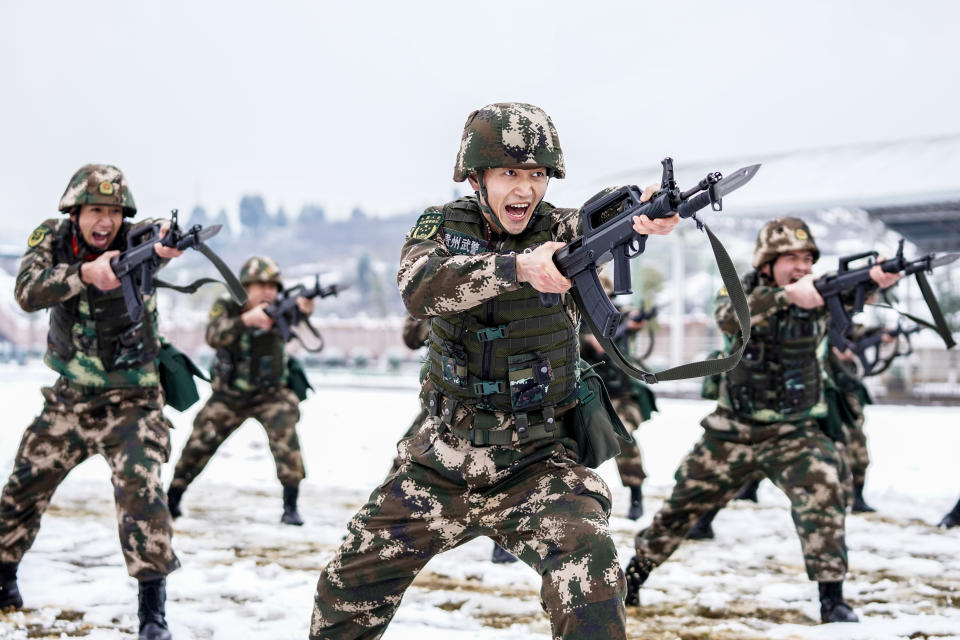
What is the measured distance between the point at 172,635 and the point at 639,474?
3.95 meters

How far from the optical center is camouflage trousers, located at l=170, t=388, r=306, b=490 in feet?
22.1

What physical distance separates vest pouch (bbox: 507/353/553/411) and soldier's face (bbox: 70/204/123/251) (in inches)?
97.5

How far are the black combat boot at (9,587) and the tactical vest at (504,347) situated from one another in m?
2.64

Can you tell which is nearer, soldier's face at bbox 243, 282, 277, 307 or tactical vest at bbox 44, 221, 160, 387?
tactical vest at bbox 44, 221, 160, 387

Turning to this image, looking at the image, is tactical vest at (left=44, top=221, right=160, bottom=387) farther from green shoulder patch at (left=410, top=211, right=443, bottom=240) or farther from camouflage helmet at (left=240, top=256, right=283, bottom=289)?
camouflage helmet at (left=240, top=256, right=283, bottom=289)

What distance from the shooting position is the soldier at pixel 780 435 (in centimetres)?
434

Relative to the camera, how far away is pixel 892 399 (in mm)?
17547

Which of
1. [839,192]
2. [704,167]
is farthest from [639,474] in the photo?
[704,167]

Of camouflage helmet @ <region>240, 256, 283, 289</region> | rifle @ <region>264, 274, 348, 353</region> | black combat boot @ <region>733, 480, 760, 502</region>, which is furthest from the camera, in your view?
black combat boot @ <region>733, 480, 760, 502</region>

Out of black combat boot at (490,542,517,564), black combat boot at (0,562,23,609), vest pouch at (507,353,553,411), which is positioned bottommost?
black combat boot at (490,542,517,564)

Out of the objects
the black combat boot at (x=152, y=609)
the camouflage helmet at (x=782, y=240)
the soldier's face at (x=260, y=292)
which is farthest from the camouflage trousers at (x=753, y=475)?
the soldier's face at (x=260, y=292)

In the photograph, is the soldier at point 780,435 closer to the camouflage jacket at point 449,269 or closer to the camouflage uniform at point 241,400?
the camouflage jacket at point 449,269

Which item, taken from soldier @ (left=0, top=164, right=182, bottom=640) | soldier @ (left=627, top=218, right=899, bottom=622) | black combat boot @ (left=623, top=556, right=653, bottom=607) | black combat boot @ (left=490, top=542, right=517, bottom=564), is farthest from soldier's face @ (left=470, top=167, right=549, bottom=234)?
black combat boot @ (left=490, top=542, right=517, bottom=564)

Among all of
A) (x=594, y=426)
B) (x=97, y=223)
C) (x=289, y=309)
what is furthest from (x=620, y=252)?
(x=289, y=309)
